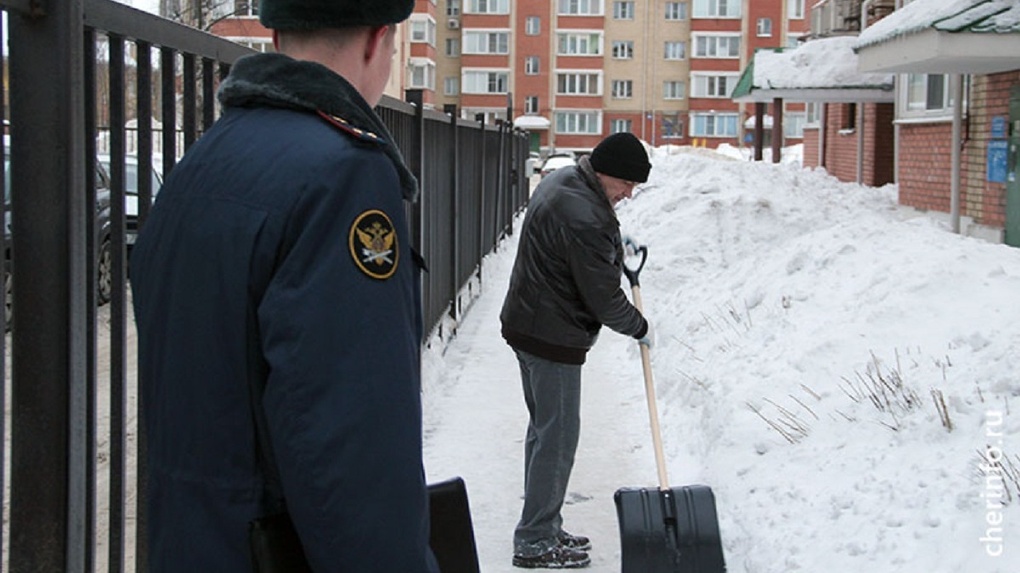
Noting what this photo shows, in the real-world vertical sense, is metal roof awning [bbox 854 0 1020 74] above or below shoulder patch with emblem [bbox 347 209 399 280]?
above

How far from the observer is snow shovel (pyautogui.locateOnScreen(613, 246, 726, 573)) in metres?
4.97

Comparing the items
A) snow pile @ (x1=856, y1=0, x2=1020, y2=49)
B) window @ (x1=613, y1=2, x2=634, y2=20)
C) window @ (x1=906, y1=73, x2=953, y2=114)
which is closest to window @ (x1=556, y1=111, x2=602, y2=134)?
window @ (x1=613, y1=2, x2=634, y2=20)

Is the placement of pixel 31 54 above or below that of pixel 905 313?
above

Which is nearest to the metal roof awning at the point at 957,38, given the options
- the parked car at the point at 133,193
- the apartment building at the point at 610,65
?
the parked car at the point at 133,193

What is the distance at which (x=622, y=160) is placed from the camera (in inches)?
211

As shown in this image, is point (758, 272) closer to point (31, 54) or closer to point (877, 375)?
point (877, 375)

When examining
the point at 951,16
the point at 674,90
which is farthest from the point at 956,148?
the point at 674,90

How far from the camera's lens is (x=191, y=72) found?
349cm

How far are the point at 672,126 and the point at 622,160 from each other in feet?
261

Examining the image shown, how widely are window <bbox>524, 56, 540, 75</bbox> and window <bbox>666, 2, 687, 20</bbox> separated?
970 cm

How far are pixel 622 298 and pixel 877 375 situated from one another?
5.37ft

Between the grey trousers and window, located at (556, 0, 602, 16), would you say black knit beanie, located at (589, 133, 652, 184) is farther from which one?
window, located at (556, 0, 602, 16)

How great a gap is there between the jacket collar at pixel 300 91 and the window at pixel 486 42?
8429cm

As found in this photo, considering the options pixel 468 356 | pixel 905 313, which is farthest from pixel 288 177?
pixel 468 356
